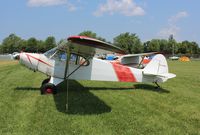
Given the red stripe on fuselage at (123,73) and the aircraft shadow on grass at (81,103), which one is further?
the red stripe on fuselage at (123,73)

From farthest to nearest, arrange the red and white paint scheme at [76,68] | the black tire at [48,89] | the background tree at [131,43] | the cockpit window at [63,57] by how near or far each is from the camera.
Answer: the background tree at [131,43] < the cockpit window at [63,57] < the red and white paint scheme at [76,68] < the black tire at [48,89]

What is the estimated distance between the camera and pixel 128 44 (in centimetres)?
11350

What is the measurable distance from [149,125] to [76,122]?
1.75 meters

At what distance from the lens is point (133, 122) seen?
21.7 feet

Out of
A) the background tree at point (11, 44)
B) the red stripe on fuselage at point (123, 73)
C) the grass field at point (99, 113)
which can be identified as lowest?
the grass field at point (99, 113)

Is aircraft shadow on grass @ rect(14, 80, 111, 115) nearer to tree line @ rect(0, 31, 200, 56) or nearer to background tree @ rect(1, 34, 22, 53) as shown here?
tree line @ rect(0, 31, 200, 56)

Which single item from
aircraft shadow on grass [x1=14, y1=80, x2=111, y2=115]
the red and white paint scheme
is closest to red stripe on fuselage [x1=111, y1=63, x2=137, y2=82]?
the red and white paint scheme

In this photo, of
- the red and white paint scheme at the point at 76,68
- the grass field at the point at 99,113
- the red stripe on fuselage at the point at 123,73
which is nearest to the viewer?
the grass field at the point at 99,113

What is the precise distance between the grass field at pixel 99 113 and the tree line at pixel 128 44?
3897 inches

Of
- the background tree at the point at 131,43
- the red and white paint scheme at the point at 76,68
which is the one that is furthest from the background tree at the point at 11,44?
the red and white paint scheme at the point at 76,68

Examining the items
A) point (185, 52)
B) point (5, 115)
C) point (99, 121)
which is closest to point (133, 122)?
point (99, 121)

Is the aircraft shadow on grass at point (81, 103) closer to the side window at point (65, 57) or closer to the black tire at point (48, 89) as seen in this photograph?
the black tire at point (48, 89)

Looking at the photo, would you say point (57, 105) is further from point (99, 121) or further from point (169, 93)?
point (169, 93)

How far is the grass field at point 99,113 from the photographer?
606cm
